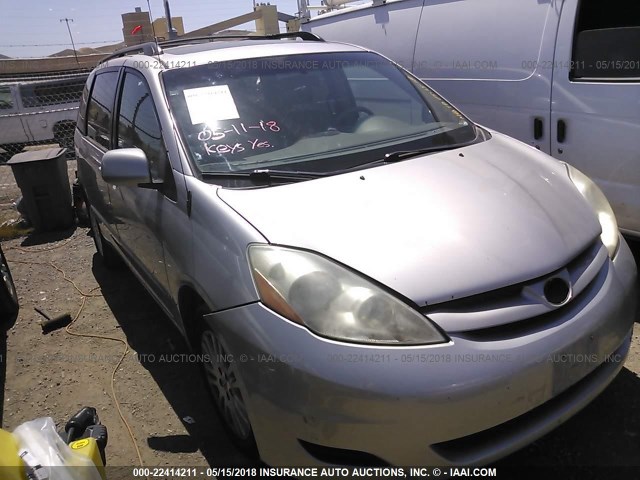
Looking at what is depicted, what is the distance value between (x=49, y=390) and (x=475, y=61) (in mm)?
3744

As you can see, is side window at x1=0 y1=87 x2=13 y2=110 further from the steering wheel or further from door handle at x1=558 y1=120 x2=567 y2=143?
door handle at x1=558 y1=120 x2=567 y2=143

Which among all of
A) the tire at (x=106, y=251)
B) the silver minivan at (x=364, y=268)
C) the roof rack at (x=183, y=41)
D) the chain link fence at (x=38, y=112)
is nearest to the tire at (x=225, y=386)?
the silver minivan at (x=364, y=268)

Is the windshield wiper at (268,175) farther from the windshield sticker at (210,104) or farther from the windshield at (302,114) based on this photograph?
the windshield sticker at (210,104)

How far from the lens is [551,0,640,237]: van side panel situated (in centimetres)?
328

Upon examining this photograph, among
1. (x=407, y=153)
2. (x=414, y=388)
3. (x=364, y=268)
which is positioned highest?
(x=407, y=153)

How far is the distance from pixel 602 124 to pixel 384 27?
7.89ft

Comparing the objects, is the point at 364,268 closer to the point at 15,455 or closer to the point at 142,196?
the point at 15,455

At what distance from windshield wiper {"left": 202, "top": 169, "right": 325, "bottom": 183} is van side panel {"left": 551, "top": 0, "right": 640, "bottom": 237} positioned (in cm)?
210

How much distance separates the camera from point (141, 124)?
299cm

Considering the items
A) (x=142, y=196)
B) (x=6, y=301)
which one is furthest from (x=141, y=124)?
(x=6, y=301)

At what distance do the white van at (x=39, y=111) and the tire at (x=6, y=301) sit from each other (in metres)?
7.39

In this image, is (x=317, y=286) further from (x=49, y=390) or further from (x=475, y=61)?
(x=475, y=61)

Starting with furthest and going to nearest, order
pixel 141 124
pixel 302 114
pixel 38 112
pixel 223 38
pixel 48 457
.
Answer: pixel 38 112 → pixel 223 38 → pixel 141 124 → pixel 302 114 → pixel 48 457

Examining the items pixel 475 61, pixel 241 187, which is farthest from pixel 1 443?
pixel 475 61
